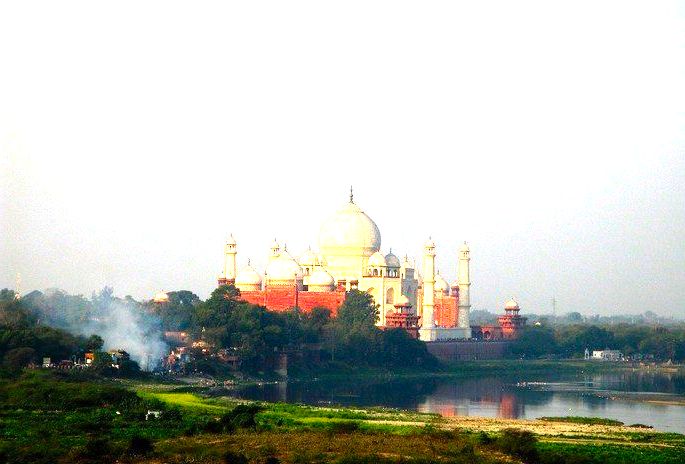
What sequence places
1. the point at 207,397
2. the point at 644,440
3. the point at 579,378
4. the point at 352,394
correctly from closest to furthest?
the point at 644,440 < the point at 207,397 < the point at 352,394 < the point at 579,378

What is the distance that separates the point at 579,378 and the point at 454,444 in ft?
Result: 121

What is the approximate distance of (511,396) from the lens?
5872cm

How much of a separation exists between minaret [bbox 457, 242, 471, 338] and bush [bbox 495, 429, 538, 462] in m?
46.3

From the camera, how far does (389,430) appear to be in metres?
40.9

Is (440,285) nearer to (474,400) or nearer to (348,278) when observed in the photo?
(348,278)

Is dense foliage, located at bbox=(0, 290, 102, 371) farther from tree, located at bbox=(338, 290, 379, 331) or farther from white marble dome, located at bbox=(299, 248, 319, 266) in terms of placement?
white marble dome, located at bbox=(299, 248, 319, 266)

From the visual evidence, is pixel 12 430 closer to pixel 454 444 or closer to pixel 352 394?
pixel 454 444

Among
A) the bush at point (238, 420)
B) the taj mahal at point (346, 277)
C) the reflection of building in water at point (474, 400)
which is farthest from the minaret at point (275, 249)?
the bush at point (238, 420)

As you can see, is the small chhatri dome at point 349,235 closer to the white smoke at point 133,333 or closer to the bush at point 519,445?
the white smoke at point 133,333

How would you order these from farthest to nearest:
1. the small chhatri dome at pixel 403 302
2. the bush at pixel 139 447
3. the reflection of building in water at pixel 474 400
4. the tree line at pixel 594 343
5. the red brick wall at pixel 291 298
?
1. the tree line at pixel 594 343
2. the red brick wall at pixel 291 298
3. the small chhatri dome at pixel 403 302
4. the reflection of building in water at pixel 474 400
5. the bush at pixel 139 447

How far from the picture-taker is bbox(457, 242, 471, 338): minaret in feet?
277

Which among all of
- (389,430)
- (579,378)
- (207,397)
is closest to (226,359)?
(207,397)

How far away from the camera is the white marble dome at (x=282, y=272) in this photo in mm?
80125

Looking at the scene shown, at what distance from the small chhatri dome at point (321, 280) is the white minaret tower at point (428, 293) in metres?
4.90
